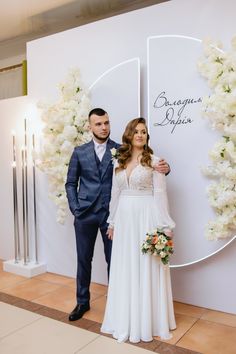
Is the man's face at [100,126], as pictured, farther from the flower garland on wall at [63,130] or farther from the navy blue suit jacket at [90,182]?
the flower garland on wall at [63,130]

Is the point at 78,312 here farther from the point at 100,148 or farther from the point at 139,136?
the point at 139,136

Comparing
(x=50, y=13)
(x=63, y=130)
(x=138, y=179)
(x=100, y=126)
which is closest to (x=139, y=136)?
(x=138, y=179)

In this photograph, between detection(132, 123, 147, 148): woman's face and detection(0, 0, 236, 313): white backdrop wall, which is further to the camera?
detection(0, 0, 236, 313): white backdrop wall

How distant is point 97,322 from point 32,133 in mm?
2323

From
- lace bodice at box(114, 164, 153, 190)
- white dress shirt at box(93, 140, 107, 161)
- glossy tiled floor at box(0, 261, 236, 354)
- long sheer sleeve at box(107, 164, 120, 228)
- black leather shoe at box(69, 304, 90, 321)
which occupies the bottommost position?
glossy tiled floor at box(0, 261, 236, 354)

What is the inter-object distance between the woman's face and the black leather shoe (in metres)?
1.46

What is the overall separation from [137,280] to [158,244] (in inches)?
12.9

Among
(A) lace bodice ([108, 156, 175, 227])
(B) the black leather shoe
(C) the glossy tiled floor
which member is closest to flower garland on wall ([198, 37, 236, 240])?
(A) lace bodice ([108, 156, 175, 227])

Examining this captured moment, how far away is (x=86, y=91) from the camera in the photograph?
354 cm

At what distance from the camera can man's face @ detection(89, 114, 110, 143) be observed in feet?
9.25

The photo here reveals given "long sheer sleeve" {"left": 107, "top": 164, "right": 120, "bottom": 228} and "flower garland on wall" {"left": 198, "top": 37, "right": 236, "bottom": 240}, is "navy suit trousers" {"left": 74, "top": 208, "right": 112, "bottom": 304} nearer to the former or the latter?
"long sheer sleeve" {"left": 107, "top": 164, "right": 120, "bottom": 228}

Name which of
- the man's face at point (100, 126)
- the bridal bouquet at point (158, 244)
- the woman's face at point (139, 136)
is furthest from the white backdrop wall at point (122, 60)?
the bridal bouquet at point (158, 244)

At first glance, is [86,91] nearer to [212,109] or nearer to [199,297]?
[212,109]

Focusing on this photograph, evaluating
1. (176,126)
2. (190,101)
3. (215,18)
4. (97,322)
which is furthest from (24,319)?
(215,18)
